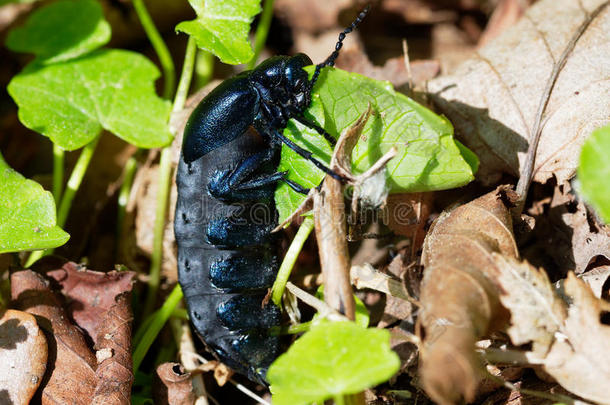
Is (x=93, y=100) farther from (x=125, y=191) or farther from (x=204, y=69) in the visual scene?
(x=204, y=69)

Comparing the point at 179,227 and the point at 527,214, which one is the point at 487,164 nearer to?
the point at 527,214

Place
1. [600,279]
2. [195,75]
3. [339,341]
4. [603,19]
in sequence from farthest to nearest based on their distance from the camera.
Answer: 1. [195,75]
2. [603,19]
3. [600,279]
4. [339,341]

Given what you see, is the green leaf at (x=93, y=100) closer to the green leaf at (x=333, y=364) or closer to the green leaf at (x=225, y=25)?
the green leaf at (x=225, y=25)

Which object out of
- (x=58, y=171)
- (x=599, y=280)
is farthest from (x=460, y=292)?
(x=58, y=171)

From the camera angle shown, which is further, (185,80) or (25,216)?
(185,80)

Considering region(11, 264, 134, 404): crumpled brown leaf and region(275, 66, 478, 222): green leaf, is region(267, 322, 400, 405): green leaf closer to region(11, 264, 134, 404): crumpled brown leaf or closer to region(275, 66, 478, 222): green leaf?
region(275, 66, 478, 222): green leaf

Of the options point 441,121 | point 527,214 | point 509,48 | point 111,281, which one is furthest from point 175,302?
point 509,48
